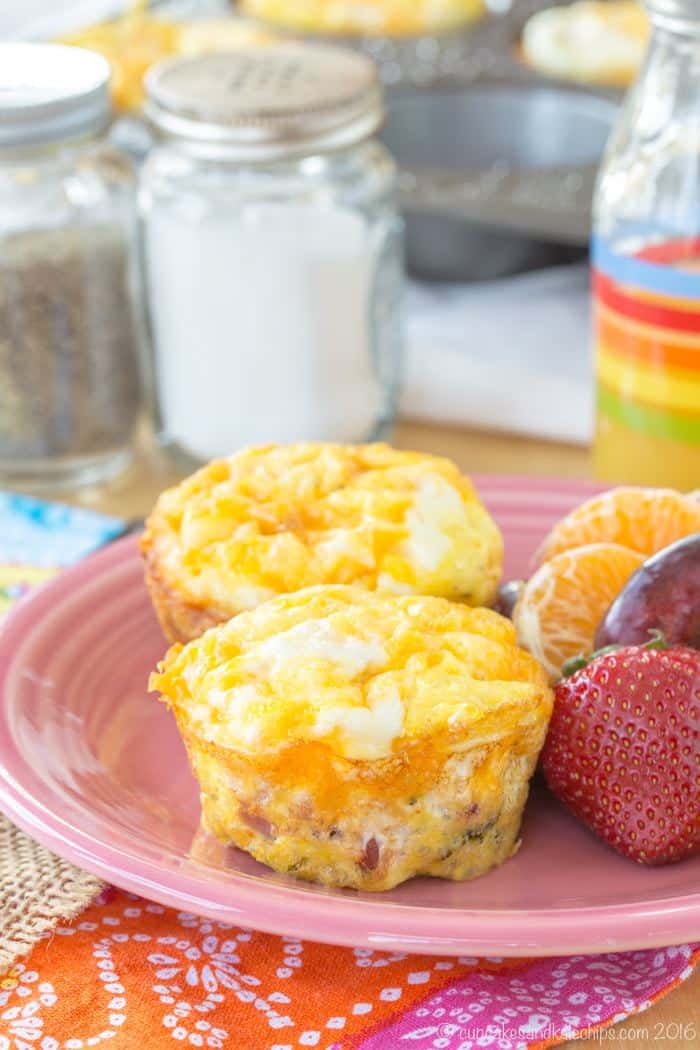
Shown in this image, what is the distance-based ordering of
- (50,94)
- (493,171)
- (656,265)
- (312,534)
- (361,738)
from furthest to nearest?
(493,171)
(50,94)
(656,265)
(312,534)
(361,738)

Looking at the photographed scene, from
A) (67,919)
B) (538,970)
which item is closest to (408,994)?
(538,970)

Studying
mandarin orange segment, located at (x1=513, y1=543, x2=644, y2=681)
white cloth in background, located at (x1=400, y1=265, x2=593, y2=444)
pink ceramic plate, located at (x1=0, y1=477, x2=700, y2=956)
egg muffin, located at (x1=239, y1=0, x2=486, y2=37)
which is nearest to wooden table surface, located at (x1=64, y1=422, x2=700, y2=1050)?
white cloth in background, located at (x1=400, y1=265, x2=593, y2=444)

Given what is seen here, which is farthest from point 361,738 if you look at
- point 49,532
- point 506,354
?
point 506,354

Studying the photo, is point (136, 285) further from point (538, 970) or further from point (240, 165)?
point (538, 970)

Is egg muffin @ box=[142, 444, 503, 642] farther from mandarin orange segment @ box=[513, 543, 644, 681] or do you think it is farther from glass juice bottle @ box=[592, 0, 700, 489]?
glass juice bottle @ box=[592, 0, 700, 489]

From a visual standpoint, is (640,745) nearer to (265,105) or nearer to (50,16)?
(265,105)

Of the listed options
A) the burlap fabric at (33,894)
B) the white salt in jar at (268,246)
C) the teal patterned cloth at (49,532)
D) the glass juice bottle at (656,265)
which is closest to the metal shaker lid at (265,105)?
the white salt in jar at (268,246)

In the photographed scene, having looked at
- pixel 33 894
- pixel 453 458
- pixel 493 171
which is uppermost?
pixel 493 171
